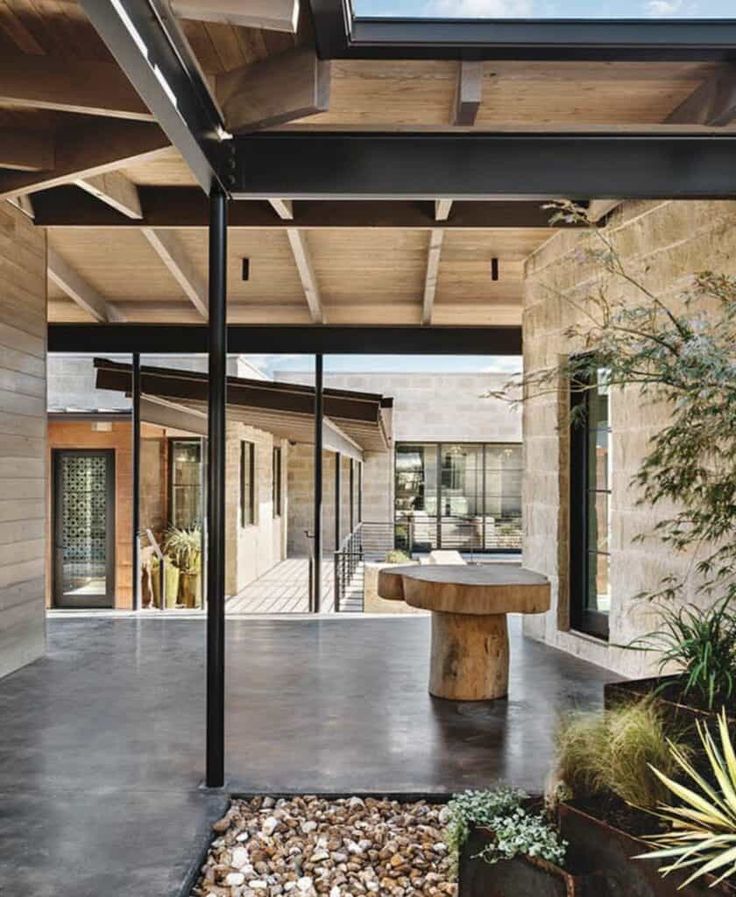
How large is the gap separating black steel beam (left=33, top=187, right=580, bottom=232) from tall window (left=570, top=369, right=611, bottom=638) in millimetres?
1324

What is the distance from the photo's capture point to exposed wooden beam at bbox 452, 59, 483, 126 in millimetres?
3344

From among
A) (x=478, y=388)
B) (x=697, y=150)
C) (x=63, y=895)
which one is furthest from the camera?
(x=478, y=388)

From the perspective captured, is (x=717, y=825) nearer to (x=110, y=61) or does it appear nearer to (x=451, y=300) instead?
(x=110, y=61)

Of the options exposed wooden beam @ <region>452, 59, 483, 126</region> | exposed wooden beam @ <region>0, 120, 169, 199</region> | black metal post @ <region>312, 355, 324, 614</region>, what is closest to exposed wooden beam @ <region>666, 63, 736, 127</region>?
exposed wooden beam @ <region>452, 59, 483, 126</region>

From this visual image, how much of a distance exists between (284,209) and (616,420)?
101 inches

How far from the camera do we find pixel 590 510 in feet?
19.6

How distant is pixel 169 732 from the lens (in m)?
4.04

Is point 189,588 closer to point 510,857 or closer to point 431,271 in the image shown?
point 431,271

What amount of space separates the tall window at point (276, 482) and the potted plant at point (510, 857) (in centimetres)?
1206

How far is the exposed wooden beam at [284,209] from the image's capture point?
199 inches

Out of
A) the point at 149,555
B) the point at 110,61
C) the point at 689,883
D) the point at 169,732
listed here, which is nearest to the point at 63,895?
the point at 169,732

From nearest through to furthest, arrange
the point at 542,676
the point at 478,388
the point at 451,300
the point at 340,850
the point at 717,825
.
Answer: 1. the point at 717,825
2. the point at 340,850
3. the point at 542,676
4. the point at 451,300
5. the point at 478,388

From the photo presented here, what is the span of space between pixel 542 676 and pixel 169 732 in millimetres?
2413

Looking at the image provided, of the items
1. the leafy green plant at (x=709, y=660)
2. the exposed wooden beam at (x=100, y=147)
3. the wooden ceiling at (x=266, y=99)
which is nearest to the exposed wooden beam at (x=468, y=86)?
the wooden ceiling at (x=266, y=99)
